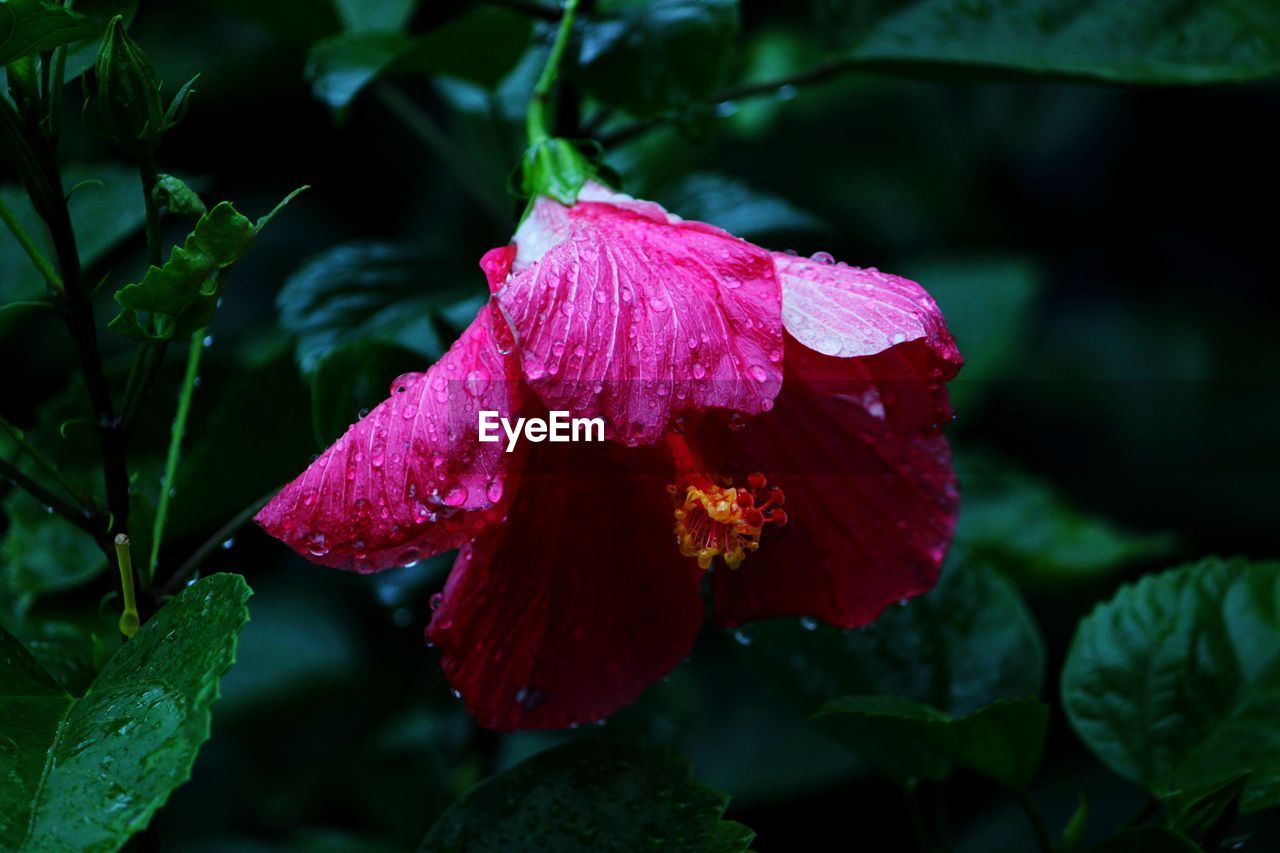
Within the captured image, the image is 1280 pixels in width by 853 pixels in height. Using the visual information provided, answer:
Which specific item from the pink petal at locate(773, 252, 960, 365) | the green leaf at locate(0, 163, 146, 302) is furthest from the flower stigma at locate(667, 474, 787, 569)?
the green leaf at locate(0, 163, 146, 302)

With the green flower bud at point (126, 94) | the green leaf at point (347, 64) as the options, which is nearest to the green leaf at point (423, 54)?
the green leaf at point (347, 64)

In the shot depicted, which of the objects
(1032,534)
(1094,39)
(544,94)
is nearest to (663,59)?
(544,94)

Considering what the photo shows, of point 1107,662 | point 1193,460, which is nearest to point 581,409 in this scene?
point 1107,662

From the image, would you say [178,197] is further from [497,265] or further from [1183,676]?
[1183,676]

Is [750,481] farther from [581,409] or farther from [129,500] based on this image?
[129,500]

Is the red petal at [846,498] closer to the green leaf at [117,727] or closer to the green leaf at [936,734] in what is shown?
the green leaf at [936,734]

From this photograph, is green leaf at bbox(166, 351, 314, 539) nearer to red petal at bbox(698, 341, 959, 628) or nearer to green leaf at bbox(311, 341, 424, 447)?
green leaf at bbox(311, 341, 424, 447)
